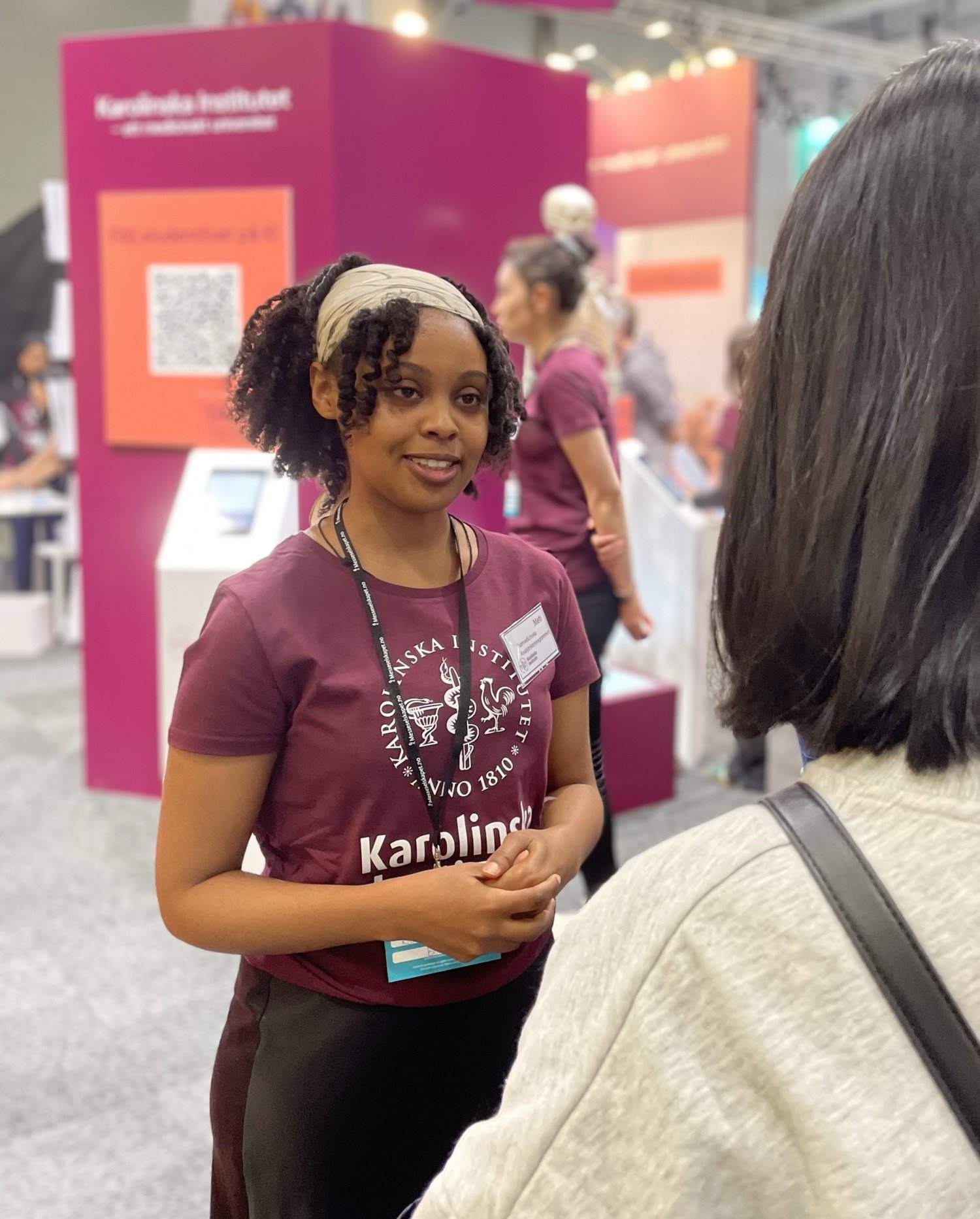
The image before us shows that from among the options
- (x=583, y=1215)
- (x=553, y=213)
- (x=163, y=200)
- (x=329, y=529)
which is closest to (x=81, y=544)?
(x=163, y=200)

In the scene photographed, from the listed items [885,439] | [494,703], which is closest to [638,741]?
[494,703]

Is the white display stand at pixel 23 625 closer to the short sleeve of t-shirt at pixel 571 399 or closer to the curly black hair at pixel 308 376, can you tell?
the short sleeve of t-shirt at pixel 571 399

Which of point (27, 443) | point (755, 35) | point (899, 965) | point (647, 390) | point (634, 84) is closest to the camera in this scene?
point (899, 965)

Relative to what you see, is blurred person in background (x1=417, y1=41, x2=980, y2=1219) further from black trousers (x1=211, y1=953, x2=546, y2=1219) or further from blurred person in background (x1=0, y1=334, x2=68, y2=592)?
blurred person in background (x1=0, y1=334, x2=68, y2=592)

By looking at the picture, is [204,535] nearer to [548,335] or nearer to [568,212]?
[548,335]

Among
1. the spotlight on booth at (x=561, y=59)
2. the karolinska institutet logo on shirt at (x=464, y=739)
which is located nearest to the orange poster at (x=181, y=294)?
the karolinska institutet logo on shirt at (x=464, y=739)

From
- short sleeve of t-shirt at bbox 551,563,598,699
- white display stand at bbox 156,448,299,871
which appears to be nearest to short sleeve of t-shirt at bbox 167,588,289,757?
short sleeve of t-shirt at bbox 551,563,598,699

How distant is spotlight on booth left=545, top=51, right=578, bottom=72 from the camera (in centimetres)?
1135

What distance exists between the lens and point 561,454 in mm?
2555

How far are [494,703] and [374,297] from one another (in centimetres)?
38

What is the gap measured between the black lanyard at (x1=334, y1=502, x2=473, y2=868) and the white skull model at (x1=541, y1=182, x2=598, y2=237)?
2.43 metres

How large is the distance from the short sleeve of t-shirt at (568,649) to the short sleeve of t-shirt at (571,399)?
130 centimetres

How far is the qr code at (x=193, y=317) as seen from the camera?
343 cm

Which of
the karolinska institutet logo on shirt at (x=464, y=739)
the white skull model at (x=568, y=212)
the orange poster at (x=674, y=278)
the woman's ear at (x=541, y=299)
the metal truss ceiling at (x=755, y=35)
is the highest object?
the metal truss ceiling at (x=755, y=35)
